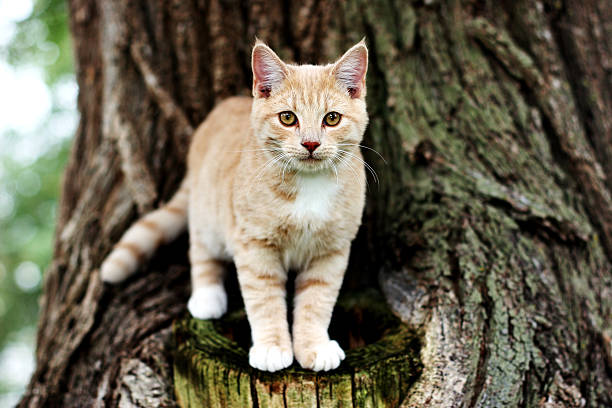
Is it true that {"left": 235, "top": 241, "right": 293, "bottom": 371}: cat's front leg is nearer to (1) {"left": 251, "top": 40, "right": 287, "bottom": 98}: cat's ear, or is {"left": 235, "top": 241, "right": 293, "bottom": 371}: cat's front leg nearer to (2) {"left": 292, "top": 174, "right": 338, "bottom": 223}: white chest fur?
(2) {"left": 292, "top": 174, "right": 338, "bottom": 223}: white chest fur

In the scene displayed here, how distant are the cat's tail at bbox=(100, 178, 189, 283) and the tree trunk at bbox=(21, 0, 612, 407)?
14cm

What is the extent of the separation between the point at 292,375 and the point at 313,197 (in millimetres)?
729

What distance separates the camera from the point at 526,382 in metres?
2.10

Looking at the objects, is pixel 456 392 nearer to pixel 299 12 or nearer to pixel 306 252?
pixel 306 252

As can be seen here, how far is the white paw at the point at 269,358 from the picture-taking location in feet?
6.56

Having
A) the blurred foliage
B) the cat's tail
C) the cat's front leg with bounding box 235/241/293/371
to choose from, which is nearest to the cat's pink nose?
the cat's front leg with bounding box 235/241/293/371

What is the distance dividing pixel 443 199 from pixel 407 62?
961mm

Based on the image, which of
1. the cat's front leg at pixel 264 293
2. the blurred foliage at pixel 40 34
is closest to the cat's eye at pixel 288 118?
the cat's front leg at pixel 264 293

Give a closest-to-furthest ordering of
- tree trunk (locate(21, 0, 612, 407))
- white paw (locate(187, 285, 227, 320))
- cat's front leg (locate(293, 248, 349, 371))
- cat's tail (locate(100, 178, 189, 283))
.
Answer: cat's front leg (locate(293, 248, 349, 371)) → tree trunk (locate(21, 0, 612, 407)) → white paw (locate(187, 285, 227, 320)) → cat's tail (locate(100, 178, 189, 283))

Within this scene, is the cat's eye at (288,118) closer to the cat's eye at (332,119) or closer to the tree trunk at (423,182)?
the cat's eye at (332,119)

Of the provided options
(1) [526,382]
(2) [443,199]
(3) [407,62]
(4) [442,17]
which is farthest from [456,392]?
(4) [442,17]

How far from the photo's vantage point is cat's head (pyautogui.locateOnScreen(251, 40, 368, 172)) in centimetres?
200

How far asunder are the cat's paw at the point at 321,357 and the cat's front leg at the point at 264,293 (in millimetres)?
73

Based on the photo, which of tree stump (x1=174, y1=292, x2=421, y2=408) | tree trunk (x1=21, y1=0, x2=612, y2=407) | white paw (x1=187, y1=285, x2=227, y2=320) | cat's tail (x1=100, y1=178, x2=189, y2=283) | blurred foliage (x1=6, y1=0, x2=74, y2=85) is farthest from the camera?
blurred foliage (x1=6, y1=0, x2=74, y2=85)
